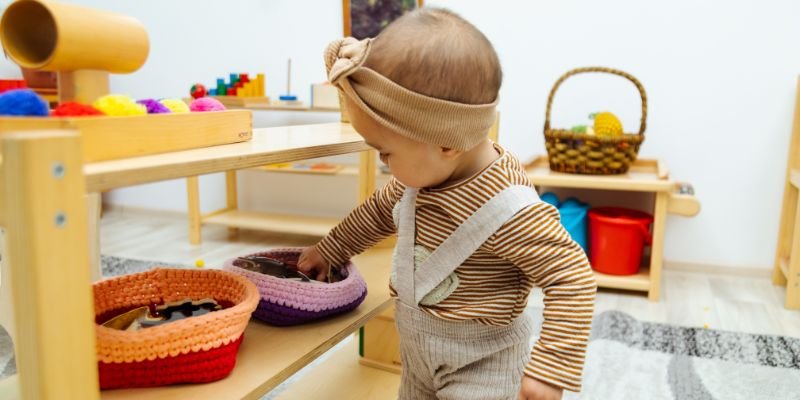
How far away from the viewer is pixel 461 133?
69 centimetres

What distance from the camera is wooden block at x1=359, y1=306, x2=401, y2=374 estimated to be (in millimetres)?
1226

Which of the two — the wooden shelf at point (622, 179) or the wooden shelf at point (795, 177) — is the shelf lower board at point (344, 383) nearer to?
the wooden shelf at point (622, 179)

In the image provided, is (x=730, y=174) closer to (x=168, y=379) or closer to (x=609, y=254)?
(x=609, y=254)

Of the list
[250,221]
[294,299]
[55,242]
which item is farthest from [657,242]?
[55,242]

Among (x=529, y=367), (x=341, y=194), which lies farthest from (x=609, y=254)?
(x=529, y=367)

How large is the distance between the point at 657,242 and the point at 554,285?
4.31 ft

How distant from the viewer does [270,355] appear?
2.64ft

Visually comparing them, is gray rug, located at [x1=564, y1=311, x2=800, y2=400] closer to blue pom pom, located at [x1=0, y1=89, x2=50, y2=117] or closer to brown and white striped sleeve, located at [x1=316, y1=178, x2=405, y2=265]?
brown and white striped sleeve, located at [x1=316, y1=178, x2=405, y2=265]

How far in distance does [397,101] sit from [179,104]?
0.26 metres

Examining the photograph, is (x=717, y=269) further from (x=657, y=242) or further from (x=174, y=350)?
(x=174, y=350)

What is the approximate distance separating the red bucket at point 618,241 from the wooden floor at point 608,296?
86 millimetres

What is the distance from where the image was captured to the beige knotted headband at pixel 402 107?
661 millimetres

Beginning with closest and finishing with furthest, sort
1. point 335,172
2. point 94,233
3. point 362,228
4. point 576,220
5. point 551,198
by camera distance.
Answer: point 362,228 → point 94,233 → point 576,220 → point 551,198 → point 335,172

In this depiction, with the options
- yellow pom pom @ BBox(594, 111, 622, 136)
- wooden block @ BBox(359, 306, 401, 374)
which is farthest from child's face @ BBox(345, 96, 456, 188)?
yellow pom pom @ BBox(594, 111, 622, 136)
